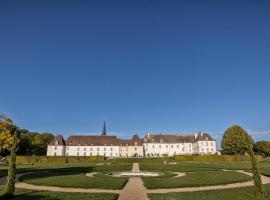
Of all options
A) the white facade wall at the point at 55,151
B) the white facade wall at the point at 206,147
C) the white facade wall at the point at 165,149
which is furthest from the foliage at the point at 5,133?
the white facade wall at the point at 206,147

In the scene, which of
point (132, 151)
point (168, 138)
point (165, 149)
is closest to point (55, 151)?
point (132, 151)

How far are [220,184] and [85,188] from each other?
1080cm

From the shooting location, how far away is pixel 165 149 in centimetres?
9850

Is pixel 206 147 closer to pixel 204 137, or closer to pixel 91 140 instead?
pixel 204 137

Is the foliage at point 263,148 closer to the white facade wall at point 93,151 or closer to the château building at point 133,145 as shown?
the château building at point 133,145

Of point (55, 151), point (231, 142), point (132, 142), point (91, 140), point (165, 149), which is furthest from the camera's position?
point (165, 149)

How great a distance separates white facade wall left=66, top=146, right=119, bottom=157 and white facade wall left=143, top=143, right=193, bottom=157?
1493 cm

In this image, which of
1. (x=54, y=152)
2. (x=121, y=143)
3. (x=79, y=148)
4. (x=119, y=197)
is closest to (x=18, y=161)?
(x=54, y=152)

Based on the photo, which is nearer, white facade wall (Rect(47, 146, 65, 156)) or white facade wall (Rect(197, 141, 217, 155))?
white facade wall (Rect(47, 146, 65, 156))

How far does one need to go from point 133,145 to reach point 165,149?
47.4ft

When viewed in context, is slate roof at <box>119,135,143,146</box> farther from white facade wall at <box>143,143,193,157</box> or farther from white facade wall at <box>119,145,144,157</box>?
white facade wall at <box>143,143,193,157</box>

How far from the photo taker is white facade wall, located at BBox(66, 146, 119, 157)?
291ft

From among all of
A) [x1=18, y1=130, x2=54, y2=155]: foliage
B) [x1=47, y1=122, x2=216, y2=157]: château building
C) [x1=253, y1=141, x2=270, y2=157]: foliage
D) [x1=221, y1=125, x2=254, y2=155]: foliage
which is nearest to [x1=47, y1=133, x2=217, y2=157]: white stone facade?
[x1=47, y1=122, x2=216, y2=157]: château building

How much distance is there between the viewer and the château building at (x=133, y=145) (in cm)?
8844
